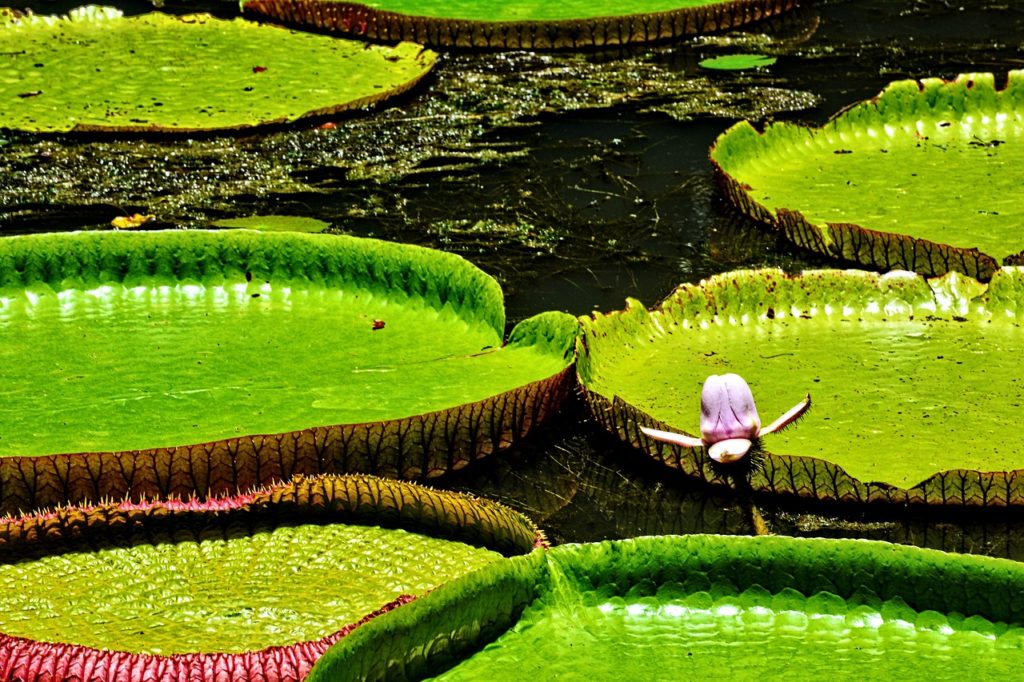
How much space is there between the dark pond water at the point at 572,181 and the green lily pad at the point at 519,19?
106mm

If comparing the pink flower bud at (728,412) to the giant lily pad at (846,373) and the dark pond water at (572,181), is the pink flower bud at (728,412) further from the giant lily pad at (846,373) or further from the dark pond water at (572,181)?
the dark pond water at (572,181)

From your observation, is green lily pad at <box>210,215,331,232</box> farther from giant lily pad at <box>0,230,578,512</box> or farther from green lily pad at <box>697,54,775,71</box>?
green lily pad at <box>697,54,775,71</box>

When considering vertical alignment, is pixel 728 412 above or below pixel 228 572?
above

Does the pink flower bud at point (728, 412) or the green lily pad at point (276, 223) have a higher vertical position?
the pink flower bud at point (728, 412)

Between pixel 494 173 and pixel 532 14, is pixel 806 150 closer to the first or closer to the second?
pixel 494 173

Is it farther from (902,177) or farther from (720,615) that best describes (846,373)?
(902,177)

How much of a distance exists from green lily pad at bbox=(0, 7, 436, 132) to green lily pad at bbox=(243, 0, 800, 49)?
0.16 metres

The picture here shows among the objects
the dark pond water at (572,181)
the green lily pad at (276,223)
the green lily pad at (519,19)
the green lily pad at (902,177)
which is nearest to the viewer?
the dark pond water at (572,181)

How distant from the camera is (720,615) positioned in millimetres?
2766

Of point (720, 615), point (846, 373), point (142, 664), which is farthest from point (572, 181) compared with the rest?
point (142, 664)

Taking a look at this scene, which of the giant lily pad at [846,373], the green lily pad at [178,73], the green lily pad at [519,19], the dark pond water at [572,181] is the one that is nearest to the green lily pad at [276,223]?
the dark pond water at [572,181]

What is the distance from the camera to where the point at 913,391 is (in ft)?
12.5

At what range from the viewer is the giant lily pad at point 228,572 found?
2.48 metres

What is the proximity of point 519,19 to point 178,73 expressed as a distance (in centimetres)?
166
